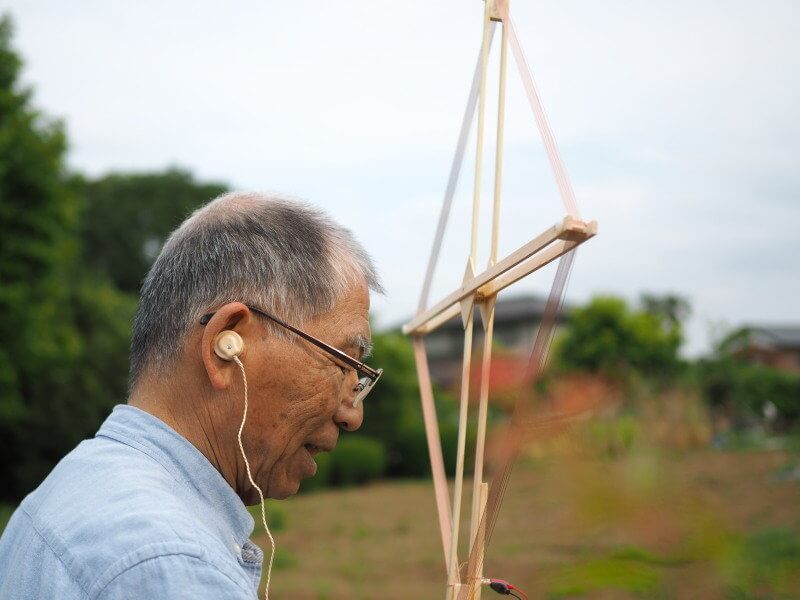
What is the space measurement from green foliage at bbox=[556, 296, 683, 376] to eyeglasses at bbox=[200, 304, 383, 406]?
1697 centimetres

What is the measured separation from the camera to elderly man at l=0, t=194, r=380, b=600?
1.31m

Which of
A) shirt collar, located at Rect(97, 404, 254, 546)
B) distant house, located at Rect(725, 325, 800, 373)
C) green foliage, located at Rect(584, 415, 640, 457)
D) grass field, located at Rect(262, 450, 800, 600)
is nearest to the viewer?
shirt collar, located at Rect(97, 404, 254, 546)

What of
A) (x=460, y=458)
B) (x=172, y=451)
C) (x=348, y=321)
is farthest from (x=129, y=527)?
(x=460, y=458)

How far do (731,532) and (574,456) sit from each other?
150 centimetres

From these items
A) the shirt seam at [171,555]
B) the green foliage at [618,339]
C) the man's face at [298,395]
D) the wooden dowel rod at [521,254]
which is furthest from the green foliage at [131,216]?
the shirt seam at [171,555]

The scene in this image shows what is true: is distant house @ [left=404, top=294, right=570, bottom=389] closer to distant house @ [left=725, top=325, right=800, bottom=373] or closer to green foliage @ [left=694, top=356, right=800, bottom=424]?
distant house @ [left=725, top=325, right=800, bottom=373]

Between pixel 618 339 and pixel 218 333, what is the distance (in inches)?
794

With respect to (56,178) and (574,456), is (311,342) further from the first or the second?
Result: (56,178)

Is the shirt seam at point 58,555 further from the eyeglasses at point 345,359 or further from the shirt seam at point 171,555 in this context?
the eyeglasses at point 345,359

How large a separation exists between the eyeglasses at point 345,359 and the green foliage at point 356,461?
16.2 metres

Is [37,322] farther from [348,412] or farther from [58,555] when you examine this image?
[58,555]

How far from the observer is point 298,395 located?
155cm

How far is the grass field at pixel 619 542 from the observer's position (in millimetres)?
7387

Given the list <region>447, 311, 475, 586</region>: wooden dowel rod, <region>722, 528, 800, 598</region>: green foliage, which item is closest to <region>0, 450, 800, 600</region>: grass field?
<region>722, 528, 800, 598</region>: green foliage
